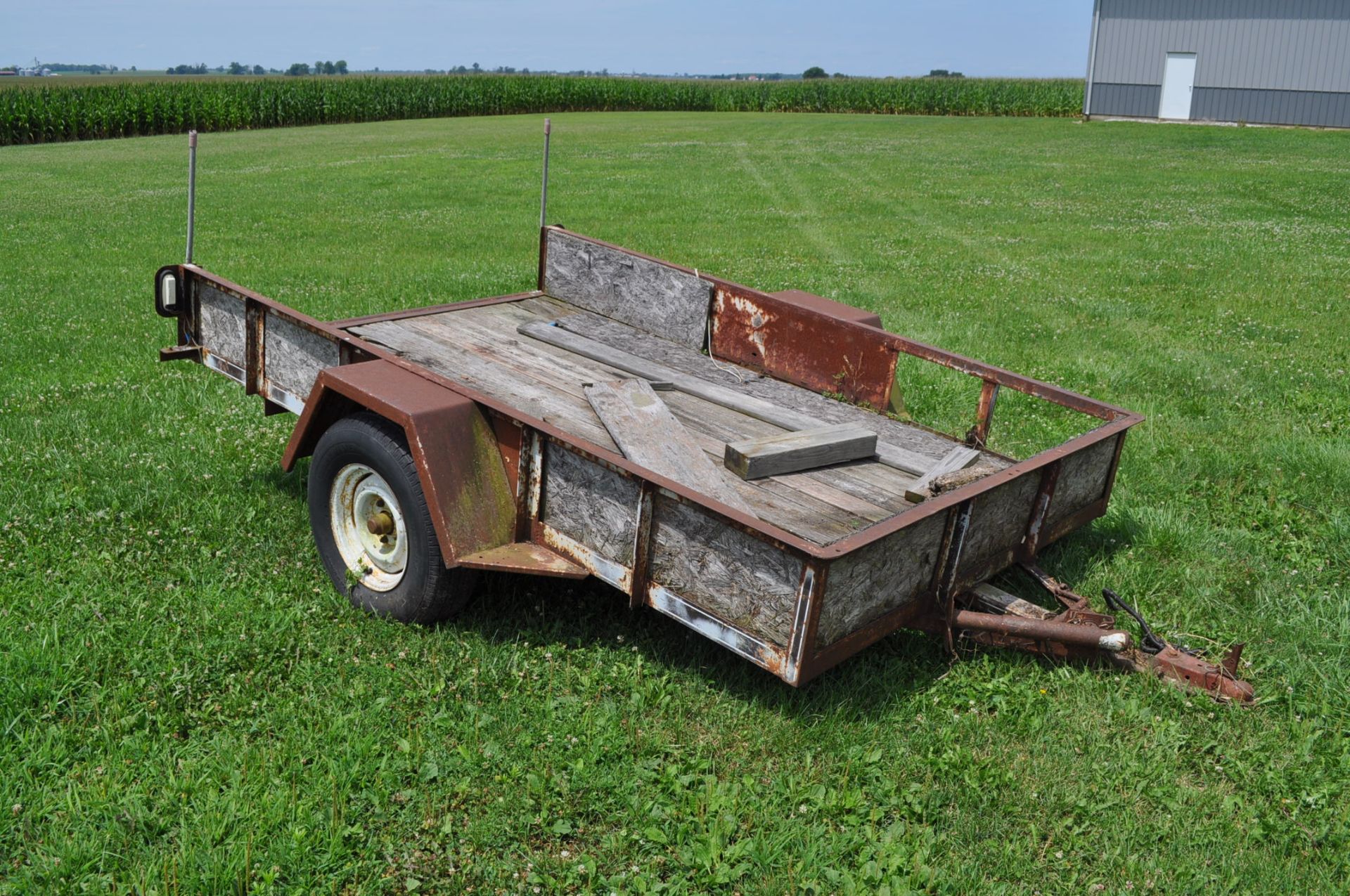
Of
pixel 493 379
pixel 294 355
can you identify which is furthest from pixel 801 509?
pixel 294 355

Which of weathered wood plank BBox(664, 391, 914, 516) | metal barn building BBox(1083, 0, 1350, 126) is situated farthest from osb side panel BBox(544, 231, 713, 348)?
metal barn building BBox(1083, 0, 1350, 126)

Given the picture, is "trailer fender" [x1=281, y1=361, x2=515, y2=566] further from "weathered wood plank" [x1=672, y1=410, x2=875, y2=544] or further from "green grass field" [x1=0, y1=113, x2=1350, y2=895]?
"weathered wood plank" [x1=672, y1=410, x2=875, y2=544]

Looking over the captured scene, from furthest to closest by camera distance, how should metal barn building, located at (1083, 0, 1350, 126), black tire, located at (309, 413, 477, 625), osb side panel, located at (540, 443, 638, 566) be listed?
metal barn building, located at (1083, 0, 1350, 126) < black tire, located at (309, 413, 477, 625) < osb side panel, located at (540, 443, 638, 566)

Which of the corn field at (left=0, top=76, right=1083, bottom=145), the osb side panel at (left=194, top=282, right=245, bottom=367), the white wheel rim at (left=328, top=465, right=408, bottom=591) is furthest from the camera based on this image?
the corn field at (left=0, top=76, right=1083, bottom=145)

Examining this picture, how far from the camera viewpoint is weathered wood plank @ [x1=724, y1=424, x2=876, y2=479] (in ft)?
13.9

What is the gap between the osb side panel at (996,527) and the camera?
3.85 meters

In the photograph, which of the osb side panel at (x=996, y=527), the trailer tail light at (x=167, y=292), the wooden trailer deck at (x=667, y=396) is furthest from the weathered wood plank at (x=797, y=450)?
the trailer tail light at (x=167, y=292)

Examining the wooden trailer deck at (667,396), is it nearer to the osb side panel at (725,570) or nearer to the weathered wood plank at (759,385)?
the weathered wood plank at (759,385)

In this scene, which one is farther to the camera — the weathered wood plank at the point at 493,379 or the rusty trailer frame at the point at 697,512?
the weathered wood plank at the point at 493,379

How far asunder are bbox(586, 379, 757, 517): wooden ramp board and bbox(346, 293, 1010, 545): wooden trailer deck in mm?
57

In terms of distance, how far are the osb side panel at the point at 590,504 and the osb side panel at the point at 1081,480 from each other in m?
1.69

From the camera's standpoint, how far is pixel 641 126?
39906 millimetres

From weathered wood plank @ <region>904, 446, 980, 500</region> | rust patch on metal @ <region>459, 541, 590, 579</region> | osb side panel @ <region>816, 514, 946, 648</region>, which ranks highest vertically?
weathered wood plank @ <region>904, 446, 980, 500</region>

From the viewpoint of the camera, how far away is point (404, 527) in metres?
4.12
